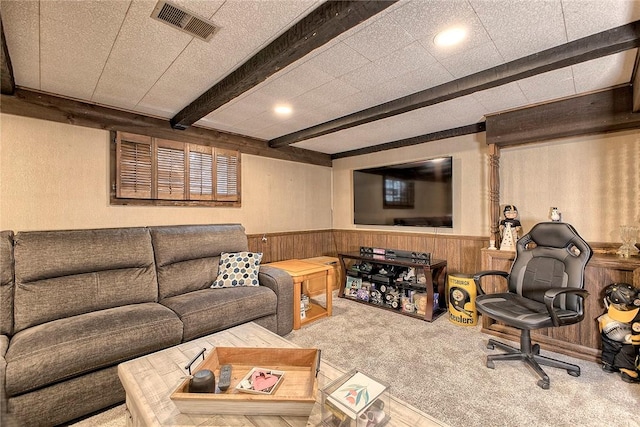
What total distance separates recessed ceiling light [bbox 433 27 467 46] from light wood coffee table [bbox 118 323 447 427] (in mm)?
1956

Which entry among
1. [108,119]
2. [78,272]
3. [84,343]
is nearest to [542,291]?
[84,343]

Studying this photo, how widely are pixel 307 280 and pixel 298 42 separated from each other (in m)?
2.51

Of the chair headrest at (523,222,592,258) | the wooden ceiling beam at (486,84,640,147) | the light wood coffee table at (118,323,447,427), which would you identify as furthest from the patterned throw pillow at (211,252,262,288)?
the wooden ceiling beam at (486,84,640,147)

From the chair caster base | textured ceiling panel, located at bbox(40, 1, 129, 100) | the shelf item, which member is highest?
textured ceiling panel, located at bbox(40, 1, 129, 100)

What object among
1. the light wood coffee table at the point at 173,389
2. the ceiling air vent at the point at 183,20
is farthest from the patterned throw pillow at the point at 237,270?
the ceiling air vent at the point at 183,20

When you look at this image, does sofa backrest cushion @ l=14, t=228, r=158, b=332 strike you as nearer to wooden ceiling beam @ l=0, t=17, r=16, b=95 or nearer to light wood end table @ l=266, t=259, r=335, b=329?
wooden ceiling beam @ l=0, t=17, r=16, b=95

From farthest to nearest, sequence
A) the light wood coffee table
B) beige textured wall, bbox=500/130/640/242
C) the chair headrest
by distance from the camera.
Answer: beige textured wall, bbox=500/130/640/242
the chair headrest
the light wood coffee table

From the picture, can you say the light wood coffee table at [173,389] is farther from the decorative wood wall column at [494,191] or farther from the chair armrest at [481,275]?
the decorative wood wall column at [494,191]

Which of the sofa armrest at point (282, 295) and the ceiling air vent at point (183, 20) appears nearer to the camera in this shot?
the ceiling air vent at point (183, 20)

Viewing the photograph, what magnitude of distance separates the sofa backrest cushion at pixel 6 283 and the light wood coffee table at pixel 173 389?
3.80 feet

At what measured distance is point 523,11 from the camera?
1512 millimetres

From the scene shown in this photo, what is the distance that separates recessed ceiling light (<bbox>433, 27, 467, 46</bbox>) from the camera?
5.48 ft

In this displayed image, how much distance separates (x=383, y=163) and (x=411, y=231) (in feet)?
3.68

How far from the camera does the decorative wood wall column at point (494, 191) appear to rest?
309 cm
